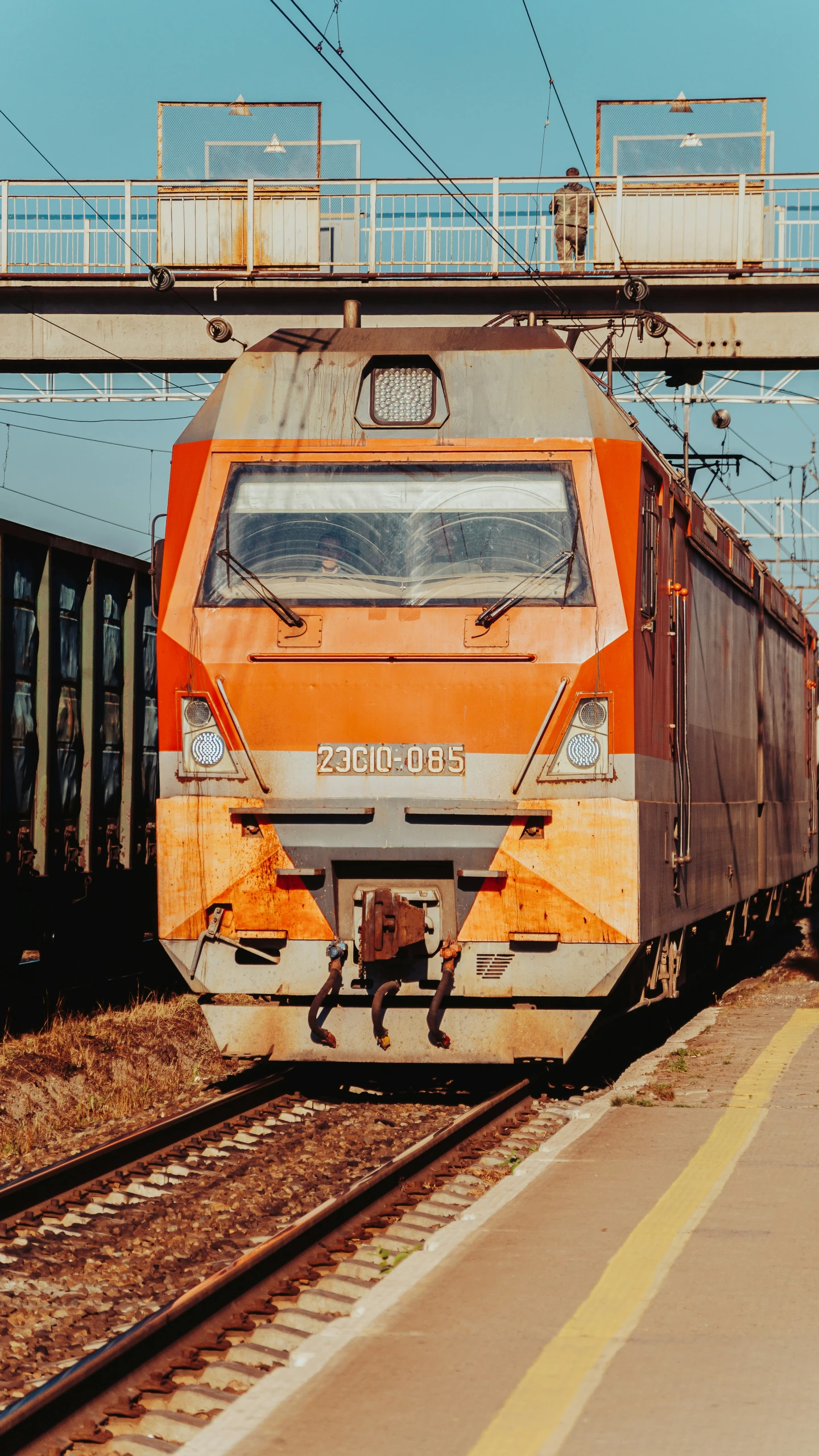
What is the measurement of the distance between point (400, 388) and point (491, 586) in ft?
3.82

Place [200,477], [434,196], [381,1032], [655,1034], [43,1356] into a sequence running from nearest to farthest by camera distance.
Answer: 1. [43,1356]
2. [381,1032]
3. [200,477]
4. [655,1034]
5. [434,196]

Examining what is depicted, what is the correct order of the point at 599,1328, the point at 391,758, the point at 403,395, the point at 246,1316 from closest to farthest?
the point at 599,1328 < the point at 246,1316 < the point at 391,758 < the point at 403,395

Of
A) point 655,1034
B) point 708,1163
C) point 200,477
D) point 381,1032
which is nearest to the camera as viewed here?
point 708,1163

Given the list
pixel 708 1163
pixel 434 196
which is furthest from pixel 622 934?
pixel 434 196

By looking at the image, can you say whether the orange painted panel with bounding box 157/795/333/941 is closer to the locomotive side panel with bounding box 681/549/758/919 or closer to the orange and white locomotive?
the orange and white locomotive

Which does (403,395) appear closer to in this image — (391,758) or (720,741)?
(391,758)

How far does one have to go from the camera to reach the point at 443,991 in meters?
7.84

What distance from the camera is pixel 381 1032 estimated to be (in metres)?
7.92

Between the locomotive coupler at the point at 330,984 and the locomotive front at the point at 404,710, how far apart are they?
0.5 inches

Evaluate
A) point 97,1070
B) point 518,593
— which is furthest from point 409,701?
point 97,1070

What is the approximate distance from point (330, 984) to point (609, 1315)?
318 centimetres

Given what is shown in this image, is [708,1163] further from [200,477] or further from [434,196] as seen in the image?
[434,196]

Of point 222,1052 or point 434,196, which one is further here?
point 434,196

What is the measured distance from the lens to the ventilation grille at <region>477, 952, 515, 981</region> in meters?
7.99
